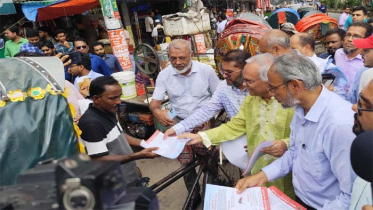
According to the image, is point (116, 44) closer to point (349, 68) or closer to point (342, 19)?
point (349, 68)

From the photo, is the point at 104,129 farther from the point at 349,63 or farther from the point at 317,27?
the point at 317,27

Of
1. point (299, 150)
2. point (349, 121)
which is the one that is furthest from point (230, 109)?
point (349, 121)

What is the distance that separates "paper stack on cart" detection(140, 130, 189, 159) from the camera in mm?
2178

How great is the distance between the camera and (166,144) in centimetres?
234

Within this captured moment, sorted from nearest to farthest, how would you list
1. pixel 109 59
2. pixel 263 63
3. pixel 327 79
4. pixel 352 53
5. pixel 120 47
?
pixel 263 63
pixel 327 79
pixel 352 53
pixel 109 59
pixel 120 47

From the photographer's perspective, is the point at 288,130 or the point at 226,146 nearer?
the point at 288,130

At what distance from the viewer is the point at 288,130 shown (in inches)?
81.7

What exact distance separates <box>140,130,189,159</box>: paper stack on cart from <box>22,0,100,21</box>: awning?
7910 mm

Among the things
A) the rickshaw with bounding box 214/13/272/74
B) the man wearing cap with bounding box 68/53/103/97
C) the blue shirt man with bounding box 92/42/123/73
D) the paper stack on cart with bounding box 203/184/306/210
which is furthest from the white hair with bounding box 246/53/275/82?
the blue shirt man with bounding box 92/42/123/73

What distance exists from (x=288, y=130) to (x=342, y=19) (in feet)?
32.4

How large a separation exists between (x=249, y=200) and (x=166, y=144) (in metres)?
0.93

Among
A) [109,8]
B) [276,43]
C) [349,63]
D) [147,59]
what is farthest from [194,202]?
[109,8]

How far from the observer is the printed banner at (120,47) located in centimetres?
513

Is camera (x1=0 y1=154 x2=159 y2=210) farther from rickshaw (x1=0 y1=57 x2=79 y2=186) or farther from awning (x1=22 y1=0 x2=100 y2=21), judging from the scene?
awning (x1=22 y1=0 x2=100 y2=21)
